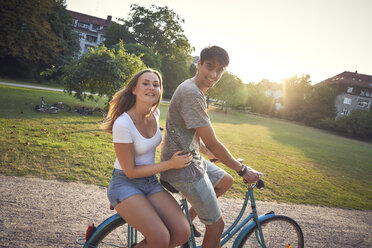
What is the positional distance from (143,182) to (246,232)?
4.07 feet

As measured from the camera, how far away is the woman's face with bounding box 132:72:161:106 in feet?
7.57

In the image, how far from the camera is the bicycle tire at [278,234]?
2.41 meters

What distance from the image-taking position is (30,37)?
27.7 m

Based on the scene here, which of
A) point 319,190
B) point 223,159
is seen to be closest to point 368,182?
point 319,190

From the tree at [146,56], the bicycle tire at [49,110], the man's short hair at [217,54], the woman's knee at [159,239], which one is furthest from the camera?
the tree at [146,56]

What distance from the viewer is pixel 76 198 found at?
3.89 metres

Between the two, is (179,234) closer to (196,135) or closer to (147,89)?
(196,135)

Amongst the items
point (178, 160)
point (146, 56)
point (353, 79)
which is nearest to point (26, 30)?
point (146, 56)

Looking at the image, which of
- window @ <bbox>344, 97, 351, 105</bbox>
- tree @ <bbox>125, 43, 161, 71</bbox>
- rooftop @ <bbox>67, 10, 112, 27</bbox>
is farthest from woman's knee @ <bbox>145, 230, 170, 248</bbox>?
rooftop @ <bbox>67, 10, 112, 27</bbox>

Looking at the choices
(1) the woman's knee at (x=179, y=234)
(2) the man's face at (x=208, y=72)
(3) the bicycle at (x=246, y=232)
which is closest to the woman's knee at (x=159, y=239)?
(1) the woman's knee at (x=179, y=234)

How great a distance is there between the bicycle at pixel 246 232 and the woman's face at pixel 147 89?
96cm

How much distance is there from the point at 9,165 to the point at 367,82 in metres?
67.6

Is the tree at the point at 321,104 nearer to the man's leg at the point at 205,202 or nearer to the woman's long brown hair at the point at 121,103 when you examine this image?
the man's leg at the point at 205,202

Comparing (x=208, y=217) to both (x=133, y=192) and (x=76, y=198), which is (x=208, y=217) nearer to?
(x=133, y=192)
